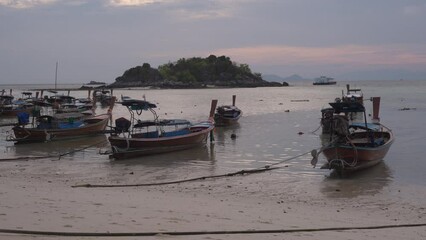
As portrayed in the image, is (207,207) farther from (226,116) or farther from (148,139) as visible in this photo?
(226,116)

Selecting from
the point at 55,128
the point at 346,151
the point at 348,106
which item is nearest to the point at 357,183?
the point at 346,151

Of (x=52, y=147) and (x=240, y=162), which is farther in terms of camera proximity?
(x=52, y=147)

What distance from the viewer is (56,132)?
26.1 m

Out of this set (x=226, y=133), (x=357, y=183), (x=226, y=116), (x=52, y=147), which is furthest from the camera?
(x=226, y=116)

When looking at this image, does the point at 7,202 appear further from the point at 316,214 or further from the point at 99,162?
the point at 99,162

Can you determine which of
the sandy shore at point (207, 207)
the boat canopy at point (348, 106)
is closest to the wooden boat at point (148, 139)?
the sandy shore at point (207, 207)

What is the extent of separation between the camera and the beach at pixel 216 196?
7.88 m

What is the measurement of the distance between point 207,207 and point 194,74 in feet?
529

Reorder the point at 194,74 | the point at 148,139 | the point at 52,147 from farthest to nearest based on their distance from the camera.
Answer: the point at 194,74, the point at 52,147, the point at 148,139

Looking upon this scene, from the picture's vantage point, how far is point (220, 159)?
769 inches

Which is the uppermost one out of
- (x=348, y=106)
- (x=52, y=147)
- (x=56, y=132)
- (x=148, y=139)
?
(x=348, y=106)

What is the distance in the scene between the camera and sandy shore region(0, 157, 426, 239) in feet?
25.4

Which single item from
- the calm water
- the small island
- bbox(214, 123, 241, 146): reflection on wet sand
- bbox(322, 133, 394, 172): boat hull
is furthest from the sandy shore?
the small island

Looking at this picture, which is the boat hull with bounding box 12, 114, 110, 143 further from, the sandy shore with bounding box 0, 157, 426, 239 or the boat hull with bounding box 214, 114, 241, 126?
the sandy shore with bounding box 0, 157, 426, 239
